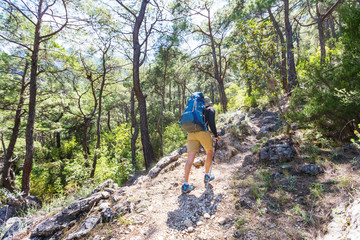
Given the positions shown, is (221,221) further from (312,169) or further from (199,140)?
(312,169)

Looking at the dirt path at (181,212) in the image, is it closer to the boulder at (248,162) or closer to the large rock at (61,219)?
the boulder at (248,162)

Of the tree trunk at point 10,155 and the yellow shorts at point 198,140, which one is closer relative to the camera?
the yellow shorts at point 198,140

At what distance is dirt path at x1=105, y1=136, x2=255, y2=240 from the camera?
89.3 inches

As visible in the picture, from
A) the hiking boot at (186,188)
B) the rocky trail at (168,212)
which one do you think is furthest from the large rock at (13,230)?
the hiking boot at (186,188)

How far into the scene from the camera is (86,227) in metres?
2.50

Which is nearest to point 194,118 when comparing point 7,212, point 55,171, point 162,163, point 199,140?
point 199,140

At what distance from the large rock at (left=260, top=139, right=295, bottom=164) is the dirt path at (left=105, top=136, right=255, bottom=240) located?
92cm

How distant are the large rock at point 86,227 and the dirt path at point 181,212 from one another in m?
0.41

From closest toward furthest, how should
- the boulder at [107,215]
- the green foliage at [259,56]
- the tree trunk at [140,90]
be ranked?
1. the boulder at [107,215]
2. the green foliage at [259,56]
3. the tree trunk at [140,90]

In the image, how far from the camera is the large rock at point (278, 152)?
358 cm

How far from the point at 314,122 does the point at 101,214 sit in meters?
4.90

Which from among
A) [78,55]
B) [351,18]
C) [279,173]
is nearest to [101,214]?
[279,173]

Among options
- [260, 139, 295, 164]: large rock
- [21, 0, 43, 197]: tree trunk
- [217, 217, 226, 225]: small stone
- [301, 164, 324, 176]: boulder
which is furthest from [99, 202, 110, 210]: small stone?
[21, 0, 43, 197]: tree trunk

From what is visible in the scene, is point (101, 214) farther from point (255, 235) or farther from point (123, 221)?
point (255, 235)
